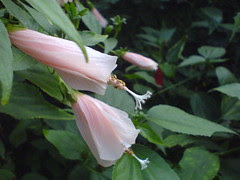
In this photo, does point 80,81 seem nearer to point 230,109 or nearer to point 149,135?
point 149,135

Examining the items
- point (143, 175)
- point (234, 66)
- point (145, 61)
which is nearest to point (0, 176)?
point (143, 175)

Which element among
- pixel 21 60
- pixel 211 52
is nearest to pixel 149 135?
pixel 21 60

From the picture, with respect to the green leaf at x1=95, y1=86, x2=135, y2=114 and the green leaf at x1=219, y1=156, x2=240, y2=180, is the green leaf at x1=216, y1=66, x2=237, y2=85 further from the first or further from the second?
the green leaf at x1=95, y1=86, x2=135, y2=114

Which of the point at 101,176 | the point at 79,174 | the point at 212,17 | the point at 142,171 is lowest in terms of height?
the point at 79,174

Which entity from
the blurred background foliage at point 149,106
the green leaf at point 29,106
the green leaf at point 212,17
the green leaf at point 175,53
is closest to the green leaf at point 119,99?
the blurred background foliage at point 149,106

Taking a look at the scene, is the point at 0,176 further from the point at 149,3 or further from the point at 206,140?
the point at 149,3

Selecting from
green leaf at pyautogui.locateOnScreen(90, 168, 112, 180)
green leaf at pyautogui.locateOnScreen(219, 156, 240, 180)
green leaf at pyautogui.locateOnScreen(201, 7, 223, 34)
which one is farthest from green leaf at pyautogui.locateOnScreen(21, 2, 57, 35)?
green leaf at pyautogui.locateOnScreen(201, 7, 223, 34)
